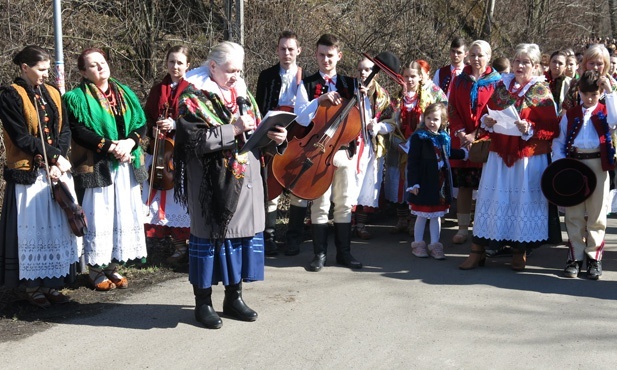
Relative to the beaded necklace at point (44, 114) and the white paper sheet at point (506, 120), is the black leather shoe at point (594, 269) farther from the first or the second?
the beaded necklace at point (44, 114)

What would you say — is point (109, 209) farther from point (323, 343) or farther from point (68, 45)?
point (68, 45)

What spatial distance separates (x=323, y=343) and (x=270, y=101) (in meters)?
2.98

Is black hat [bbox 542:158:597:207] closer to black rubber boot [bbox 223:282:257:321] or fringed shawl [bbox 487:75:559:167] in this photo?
fringed shawl [bbox 487:75:559:167]

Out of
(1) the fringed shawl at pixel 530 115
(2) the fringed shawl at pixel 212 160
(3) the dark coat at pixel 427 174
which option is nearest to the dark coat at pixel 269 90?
(3) the dark coat at pixel 427 174

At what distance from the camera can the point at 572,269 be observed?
21.5 ft

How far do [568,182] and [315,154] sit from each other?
83.2 inches

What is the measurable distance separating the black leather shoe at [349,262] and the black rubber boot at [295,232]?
0.58 m

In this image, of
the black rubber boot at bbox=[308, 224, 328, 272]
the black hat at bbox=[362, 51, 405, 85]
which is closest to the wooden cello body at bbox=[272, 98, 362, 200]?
the black rubber boot at bbox=[308, 224, 328, 272]

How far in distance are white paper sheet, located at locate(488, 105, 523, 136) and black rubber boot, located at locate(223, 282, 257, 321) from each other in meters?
2.67

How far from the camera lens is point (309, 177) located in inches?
253

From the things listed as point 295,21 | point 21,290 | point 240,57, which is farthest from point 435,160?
point 295,21

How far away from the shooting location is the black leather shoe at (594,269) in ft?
21.0

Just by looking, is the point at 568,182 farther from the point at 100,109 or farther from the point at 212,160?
the point at 100,109

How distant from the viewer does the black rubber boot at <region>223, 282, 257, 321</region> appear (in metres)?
5.31
